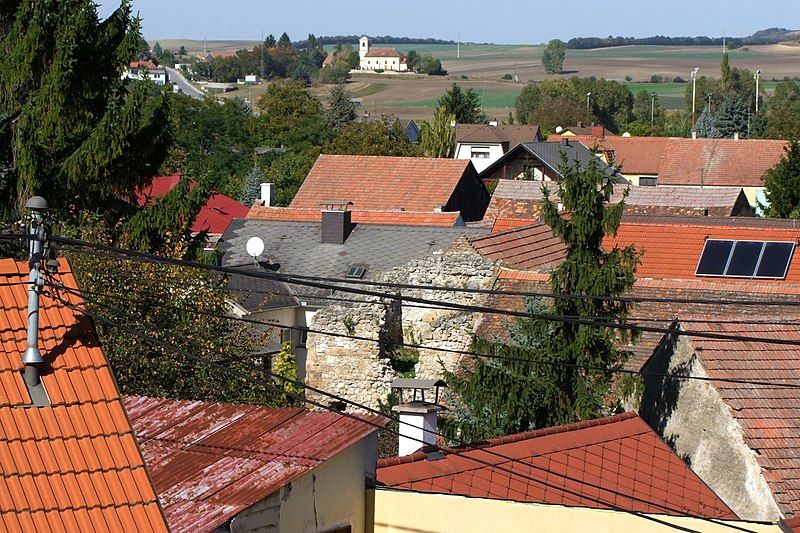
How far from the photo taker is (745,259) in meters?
27.7

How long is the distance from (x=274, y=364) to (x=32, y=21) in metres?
7.34

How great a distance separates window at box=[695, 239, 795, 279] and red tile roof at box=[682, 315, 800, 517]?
35.0 ft

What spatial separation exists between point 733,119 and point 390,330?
74.5m

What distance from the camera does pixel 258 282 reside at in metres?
28.0

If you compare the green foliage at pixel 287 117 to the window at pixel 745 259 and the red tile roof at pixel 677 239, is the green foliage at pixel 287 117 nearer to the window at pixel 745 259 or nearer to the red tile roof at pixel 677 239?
the red tile roof at pixel 677 239

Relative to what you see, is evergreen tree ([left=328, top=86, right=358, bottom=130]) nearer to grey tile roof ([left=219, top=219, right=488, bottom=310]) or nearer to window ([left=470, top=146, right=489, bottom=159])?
window ([left=470, top=146, right=489, bottom=159])

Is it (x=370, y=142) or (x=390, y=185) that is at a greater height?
(x=370, y=142)

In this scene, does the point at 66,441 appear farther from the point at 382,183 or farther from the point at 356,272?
the point at 382,183

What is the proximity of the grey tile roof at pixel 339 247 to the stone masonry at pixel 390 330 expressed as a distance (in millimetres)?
3270

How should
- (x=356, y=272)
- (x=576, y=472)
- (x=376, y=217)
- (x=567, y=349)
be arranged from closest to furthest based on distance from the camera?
1. (x=576, y=472)
2. (x=567, y=349)
3. (x=356, y=272)
4. (x=376, y=217)

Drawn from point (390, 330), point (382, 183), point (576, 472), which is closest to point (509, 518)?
point (576, 472)

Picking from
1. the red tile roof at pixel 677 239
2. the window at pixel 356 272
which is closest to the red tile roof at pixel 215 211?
the window at pixel 356 272

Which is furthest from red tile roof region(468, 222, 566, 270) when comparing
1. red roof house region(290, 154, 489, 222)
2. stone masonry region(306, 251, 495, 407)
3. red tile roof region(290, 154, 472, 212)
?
red tile roof region(290, 154, 472, 212)

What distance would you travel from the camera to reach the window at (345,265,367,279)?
30.1m
